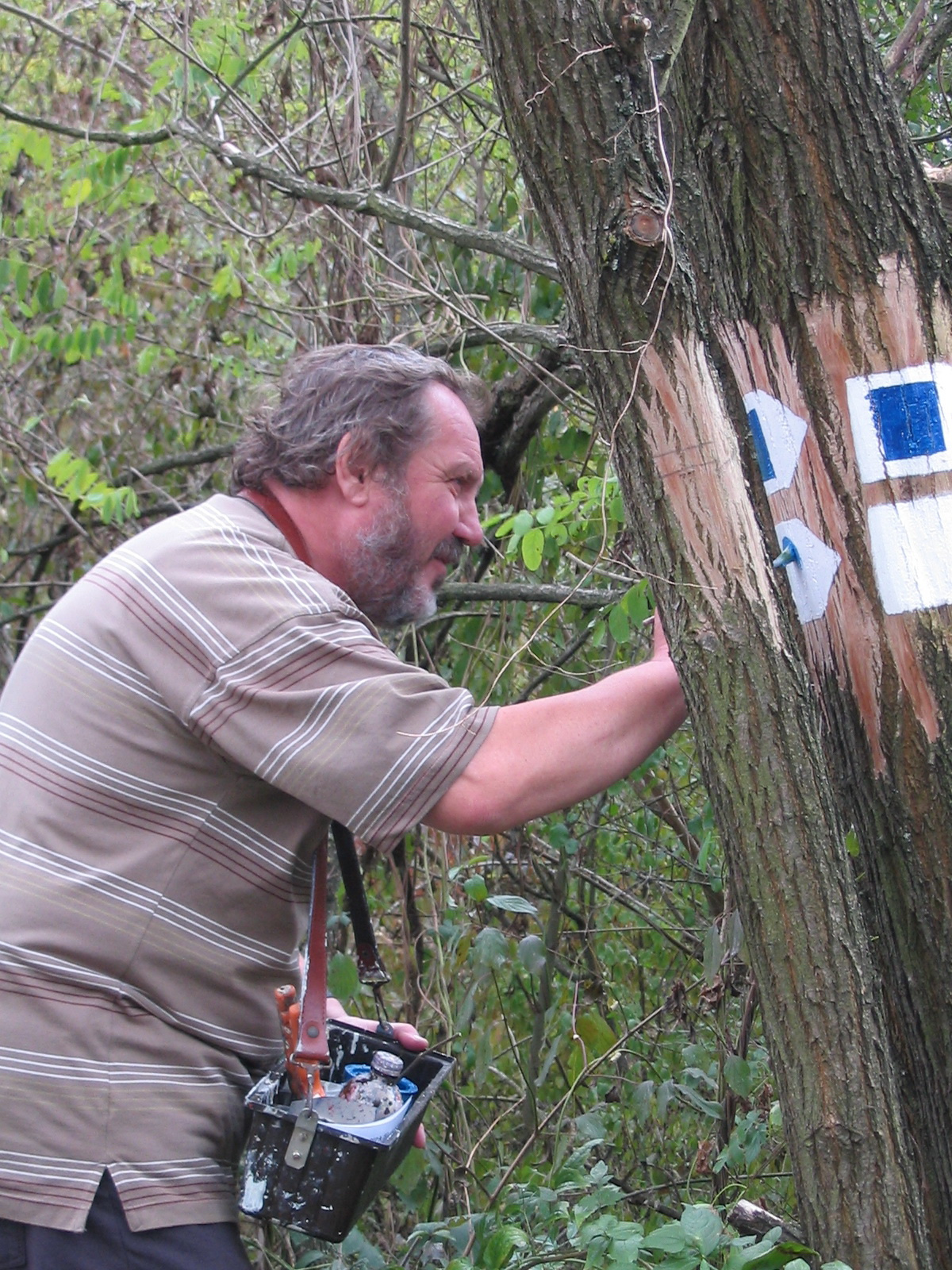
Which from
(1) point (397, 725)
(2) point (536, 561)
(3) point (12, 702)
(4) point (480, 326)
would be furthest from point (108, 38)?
(1) point (397, 725)

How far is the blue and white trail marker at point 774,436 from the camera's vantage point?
6.50ft

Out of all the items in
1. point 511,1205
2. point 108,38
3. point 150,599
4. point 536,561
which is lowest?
point 511,1205

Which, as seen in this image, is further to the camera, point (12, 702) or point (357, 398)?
point (357, 398)

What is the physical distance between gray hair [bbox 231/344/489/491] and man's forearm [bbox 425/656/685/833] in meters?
0.57

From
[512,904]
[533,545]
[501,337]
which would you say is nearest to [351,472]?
[533,545]

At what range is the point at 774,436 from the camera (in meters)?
2.00

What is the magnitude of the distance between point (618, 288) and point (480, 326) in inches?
66.8

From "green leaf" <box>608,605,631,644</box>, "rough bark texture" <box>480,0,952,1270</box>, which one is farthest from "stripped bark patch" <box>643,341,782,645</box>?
"green leaf" <box>608,605,631,644</box>

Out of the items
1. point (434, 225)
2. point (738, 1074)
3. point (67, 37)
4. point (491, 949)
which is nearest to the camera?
point (738, 1074)

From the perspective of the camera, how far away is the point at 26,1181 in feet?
5.58

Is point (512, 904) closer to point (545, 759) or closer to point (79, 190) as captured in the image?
point (545, 759)

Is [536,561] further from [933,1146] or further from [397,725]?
[933,1146]

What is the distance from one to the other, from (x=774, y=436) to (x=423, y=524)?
572mm

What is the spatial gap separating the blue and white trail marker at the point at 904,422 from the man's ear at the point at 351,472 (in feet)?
2.50
